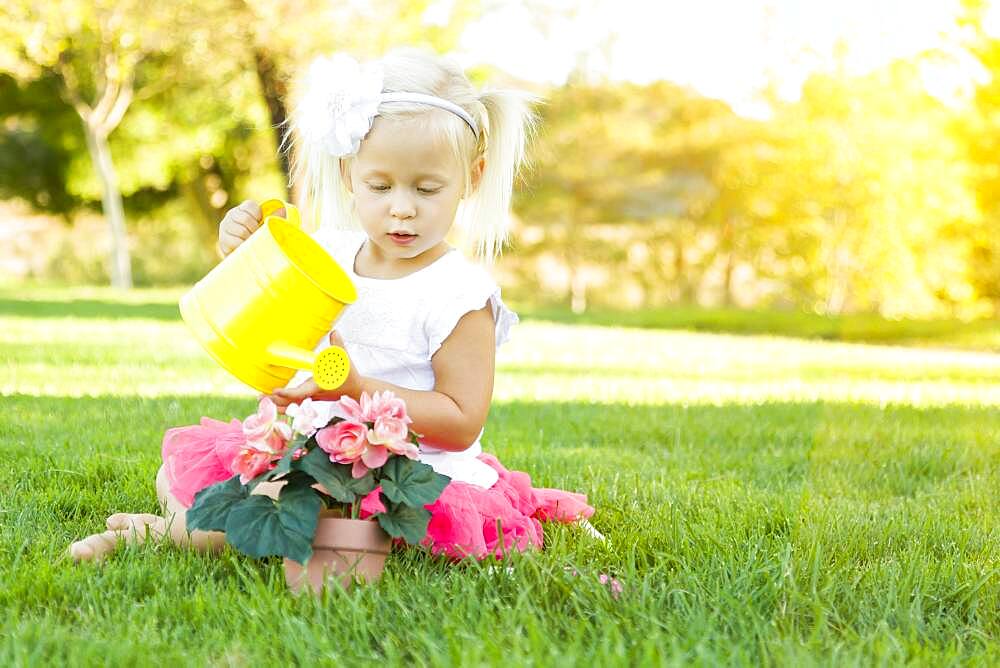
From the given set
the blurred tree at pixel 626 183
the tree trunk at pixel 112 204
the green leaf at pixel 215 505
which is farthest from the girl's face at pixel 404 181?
the blurred tree at pixel 626 183

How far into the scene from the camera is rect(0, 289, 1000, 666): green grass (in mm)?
1699

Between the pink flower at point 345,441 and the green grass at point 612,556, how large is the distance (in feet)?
0.79

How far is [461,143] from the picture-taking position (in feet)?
7.68

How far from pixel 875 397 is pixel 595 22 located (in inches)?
753

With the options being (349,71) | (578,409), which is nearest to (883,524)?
(349,71)

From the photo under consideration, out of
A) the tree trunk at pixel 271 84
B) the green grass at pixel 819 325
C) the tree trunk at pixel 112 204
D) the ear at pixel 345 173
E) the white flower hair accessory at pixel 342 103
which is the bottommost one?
the green grass at pixel 819 325

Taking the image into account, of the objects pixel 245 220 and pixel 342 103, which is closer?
pixel 342 103

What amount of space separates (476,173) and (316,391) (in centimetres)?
73

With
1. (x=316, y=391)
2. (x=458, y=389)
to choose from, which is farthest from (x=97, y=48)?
(x=316, y=391)

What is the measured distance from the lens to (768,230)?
19250 mm

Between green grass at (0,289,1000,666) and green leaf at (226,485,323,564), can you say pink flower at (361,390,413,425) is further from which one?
green grass at (0,289,1000,666)

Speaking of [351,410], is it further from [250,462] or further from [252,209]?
[252,209]

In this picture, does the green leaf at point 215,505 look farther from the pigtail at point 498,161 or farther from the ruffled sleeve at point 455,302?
the pigtail at point 498,161

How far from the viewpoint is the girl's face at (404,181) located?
2.25 metres
